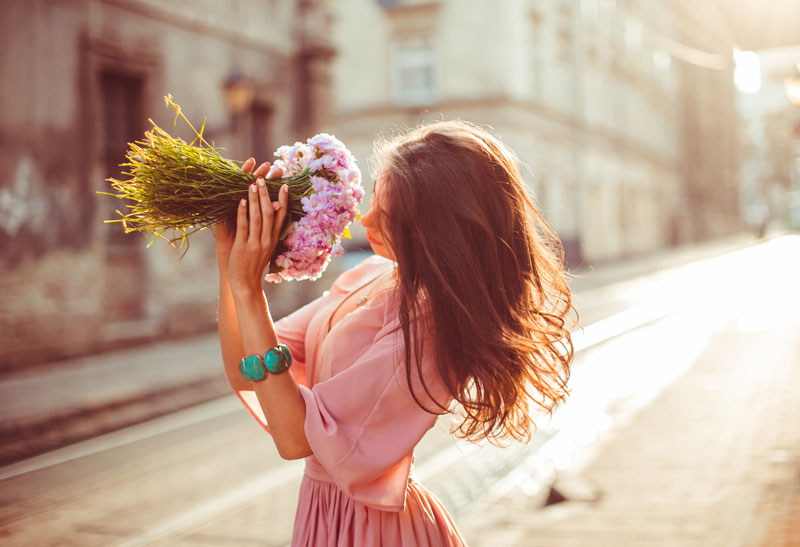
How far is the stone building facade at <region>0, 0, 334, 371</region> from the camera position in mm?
11500

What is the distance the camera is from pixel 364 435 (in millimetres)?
1874

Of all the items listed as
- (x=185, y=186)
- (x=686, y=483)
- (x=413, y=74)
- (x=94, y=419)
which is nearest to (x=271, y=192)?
(x=185, y=186)

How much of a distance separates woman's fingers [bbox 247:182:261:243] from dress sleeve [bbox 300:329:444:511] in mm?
343

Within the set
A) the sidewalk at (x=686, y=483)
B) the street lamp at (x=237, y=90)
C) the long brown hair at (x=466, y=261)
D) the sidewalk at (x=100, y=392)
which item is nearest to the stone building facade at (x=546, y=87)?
the street lamp at (x=237, y=90)

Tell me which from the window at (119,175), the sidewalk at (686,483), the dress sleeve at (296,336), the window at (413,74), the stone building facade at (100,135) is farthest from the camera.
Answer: the window at (413,74)

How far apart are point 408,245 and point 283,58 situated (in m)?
16.8

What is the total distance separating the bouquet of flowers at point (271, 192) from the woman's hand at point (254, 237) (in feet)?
0.18

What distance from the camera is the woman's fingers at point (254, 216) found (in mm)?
1863

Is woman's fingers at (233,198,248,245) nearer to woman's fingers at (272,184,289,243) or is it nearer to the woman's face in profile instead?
woman's fingers at (272,184,289,243)

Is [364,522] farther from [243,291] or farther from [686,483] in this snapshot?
[686,483]

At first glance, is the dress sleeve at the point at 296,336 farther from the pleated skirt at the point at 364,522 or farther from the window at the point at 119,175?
the window at the point at 119,175

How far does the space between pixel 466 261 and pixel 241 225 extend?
0.48 metres

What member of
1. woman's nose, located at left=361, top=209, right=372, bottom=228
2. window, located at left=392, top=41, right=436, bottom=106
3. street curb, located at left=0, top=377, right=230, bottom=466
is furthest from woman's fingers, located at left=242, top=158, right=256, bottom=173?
window, located at left=392, top=41, right=436, bottom=106

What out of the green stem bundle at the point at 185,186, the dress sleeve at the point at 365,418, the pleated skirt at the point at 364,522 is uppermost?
the green stem bundle at the point at 185,186
